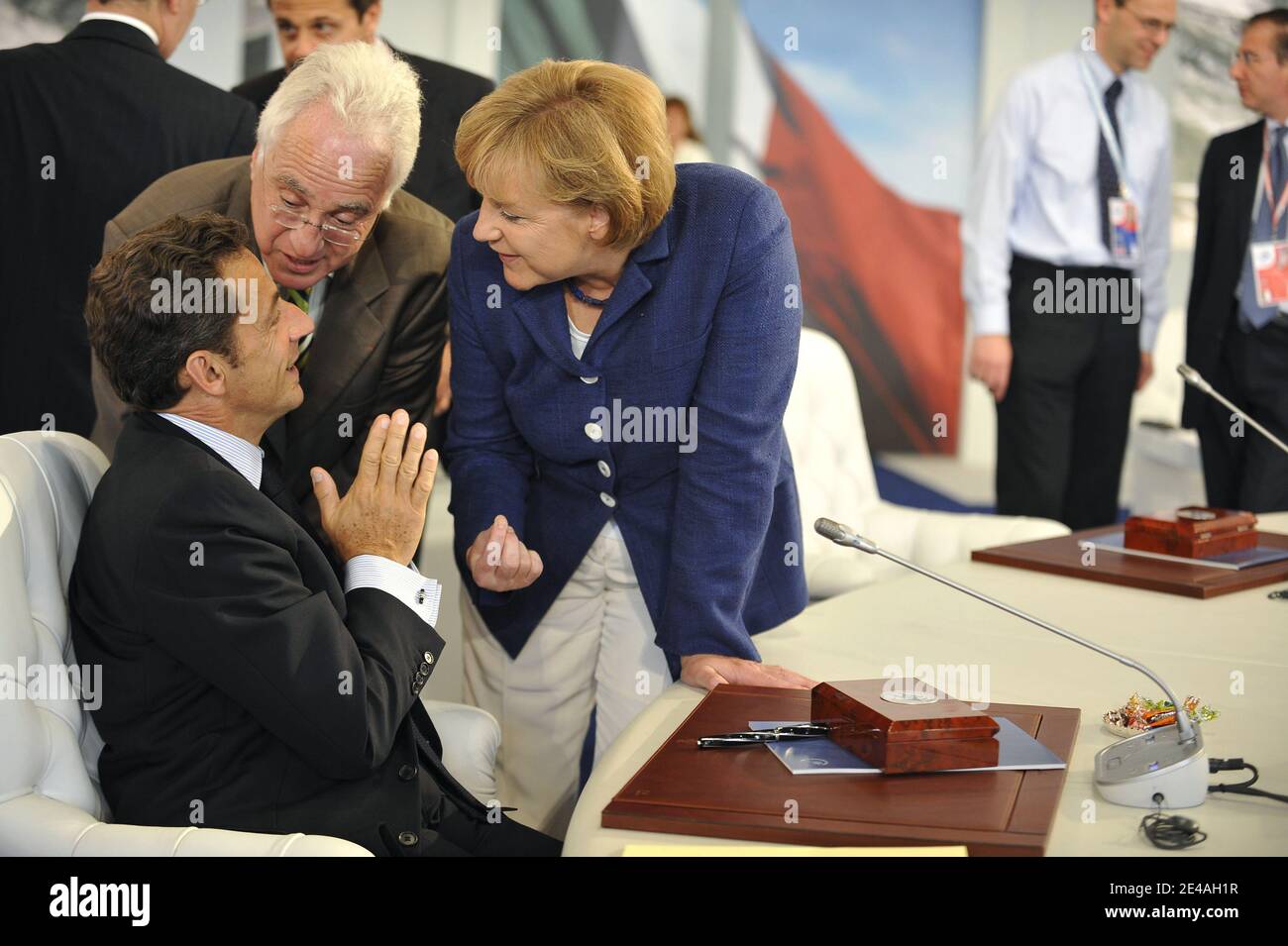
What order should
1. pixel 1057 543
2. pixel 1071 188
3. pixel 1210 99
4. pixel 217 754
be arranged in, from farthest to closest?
1. pixel 1210 99
2. pixel 1071 188
3. pixel 1057 543
4. pixel 217 754

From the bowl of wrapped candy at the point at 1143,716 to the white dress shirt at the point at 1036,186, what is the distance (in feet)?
7.82

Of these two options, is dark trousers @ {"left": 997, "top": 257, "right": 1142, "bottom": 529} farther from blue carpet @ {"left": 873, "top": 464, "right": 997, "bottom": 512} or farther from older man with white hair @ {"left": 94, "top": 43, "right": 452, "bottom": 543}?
blue carpet @ {"left": 873, "top": 464, "right": 997, "bottom": 512}

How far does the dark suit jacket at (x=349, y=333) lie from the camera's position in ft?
7.14

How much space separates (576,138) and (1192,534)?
4.39 ft

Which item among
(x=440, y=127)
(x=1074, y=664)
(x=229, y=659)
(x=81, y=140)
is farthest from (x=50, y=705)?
(x=440, y=127)

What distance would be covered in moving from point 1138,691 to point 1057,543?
2.88ft

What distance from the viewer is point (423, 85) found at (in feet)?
11.4

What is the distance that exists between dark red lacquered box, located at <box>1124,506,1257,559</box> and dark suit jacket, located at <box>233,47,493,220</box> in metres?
1.66

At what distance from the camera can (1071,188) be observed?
3938mm

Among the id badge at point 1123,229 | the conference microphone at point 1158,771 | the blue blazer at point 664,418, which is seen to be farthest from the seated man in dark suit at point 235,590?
the id badge at point 1123,229

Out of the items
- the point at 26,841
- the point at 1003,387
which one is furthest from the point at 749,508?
the point at 1003,387

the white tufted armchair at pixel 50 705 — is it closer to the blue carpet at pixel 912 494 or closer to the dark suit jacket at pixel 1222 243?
the dark suit jacket at pixel 1222 243

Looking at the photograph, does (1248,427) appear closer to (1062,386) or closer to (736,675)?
(1062,386)
